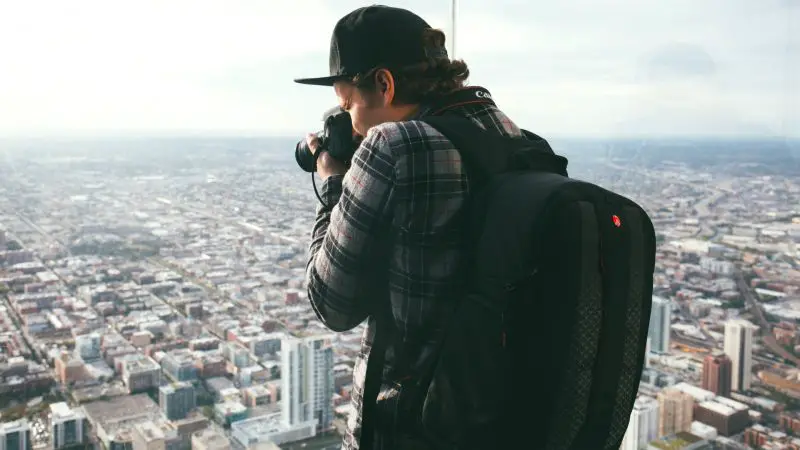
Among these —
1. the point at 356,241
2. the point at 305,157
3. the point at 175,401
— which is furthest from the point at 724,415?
the point at 356,241

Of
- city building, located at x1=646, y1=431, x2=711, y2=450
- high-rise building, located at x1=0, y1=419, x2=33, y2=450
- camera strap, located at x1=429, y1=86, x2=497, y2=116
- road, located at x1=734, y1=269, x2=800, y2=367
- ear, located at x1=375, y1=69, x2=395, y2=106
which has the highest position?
ear, located at x1=375, y1=69, x2=395, y2=106

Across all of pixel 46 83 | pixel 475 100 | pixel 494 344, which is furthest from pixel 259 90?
pixel 494 344

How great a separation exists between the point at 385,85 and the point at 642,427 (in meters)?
1.74

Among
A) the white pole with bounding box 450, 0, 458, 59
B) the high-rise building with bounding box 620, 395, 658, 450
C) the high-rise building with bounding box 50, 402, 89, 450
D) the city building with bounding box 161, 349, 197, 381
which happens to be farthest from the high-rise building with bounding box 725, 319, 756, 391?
the high-rise building with bounding box 50, 402, 89, 450

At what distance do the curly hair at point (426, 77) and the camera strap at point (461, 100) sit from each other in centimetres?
2

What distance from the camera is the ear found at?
0.86 m

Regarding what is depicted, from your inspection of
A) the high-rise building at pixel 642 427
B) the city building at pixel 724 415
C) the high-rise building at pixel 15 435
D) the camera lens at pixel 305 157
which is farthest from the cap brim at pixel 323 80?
the city building at pixel 724 415

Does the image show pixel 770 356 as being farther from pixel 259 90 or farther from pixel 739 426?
pixel 259 90

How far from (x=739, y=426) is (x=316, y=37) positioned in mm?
1694

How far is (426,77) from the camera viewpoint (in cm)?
86

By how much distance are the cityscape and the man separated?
40.9 inches

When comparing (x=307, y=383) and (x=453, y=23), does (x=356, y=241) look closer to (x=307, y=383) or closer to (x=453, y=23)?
(x=307, y=383)

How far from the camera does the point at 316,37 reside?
2119 mm

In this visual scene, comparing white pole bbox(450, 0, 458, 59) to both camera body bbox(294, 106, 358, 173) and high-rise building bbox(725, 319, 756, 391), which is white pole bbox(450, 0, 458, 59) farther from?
high-rise building bbox(725, 319, 756, 391)
